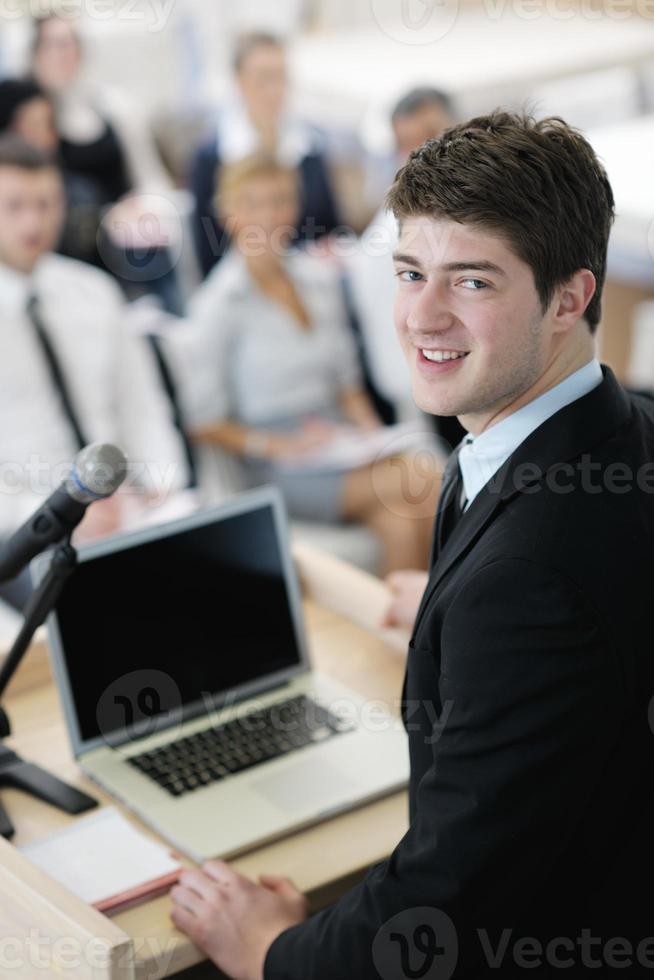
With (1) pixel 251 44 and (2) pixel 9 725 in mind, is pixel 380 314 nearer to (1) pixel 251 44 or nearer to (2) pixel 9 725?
(1) pixel 251 44

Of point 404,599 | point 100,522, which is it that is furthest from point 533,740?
point 100,522

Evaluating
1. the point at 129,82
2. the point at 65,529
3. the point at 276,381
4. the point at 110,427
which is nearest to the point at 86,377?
the point at 110,427

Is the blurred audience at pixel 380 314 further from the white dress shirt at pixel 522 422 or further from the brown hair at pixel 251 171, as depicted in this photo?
the white dress shirt at pixel 522 422

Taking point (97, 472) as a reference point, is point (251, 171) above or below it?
above

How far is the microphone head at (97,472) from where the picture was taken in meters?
1.46

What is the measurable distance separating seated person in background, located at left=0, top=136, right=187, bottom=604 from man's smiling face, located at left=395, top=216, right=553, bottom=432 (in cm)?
165

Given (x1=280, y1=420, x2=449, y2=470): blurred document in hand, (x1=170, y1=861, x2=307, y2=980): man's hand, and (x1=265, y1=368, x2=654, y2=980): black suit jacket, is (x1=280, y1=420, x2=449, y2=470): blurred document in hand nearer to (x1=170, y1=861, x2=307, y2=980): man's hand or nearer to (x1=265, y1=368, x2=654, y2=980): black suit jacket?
Result: (x1=170, y1=861, x2=307, y2=980): man's hand

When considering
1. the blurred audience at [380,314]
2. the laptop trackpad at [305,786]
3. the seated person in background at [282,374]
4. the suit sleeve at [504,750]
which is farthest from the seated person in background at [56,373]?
the suit sleeve at [504,750]

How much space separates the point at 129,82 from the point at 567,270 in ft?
16.7

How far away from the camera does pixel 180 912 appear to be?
58.4 inches

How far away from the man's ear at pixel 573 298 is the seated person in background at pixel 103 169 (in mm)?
2913

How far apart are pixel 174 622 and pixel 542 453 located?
73 centimetres

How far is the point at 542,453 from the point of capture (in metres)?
1.29

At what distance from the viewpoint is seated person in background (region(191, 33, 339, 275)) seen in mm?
4191
